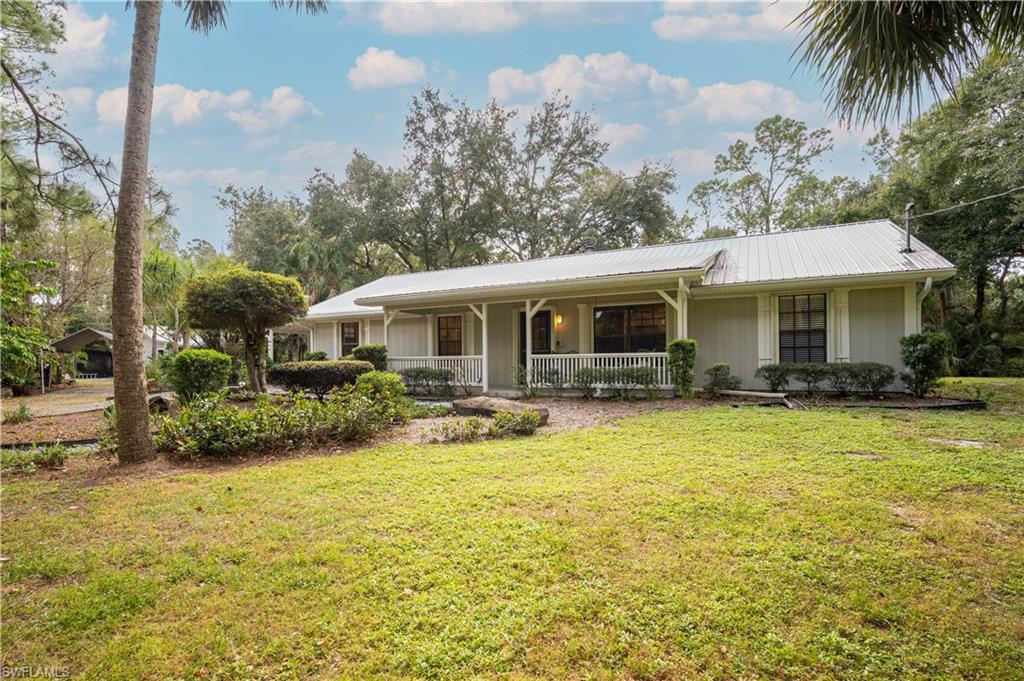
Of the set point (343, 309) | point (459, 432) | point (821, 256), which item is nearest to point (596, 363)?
point (459, 432)

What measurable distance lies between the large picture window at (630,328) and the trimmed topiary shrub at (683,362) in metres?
1.78

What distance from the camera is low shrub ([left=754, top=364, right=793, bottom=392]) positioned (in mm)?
10000

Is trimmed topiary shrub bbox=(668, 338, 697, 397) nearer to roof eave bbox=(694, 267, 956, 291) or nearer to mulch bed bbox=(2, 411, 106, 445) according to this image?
roof eave bbox=(694, 267, 956, 291)

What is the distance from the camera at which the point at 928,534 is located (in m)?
3.22

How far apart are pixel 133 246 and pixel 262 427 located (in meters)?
2.59

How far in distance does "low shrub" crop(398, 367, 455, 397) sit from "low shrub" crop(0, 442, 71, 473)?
776 cm

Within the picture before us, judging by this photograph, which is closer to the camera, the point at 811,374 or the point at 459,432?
the point at 459,432

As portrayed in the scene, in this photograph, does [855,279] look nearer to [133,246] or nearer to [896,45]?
[896,45]

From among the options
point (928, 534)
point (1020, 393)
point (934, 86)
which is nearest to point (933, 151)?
point (1020, 393)

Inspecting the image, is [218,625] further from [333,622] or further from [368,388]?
[368,388]

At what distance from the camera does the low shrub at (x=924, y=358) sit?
28.5 feet

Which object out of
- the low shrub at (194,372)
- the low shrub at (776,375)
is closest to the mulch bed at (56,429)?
the low shrub at (194,372)

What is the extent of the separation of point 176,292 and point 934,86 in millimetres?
21808

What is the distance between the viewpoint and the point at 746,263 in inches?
468
